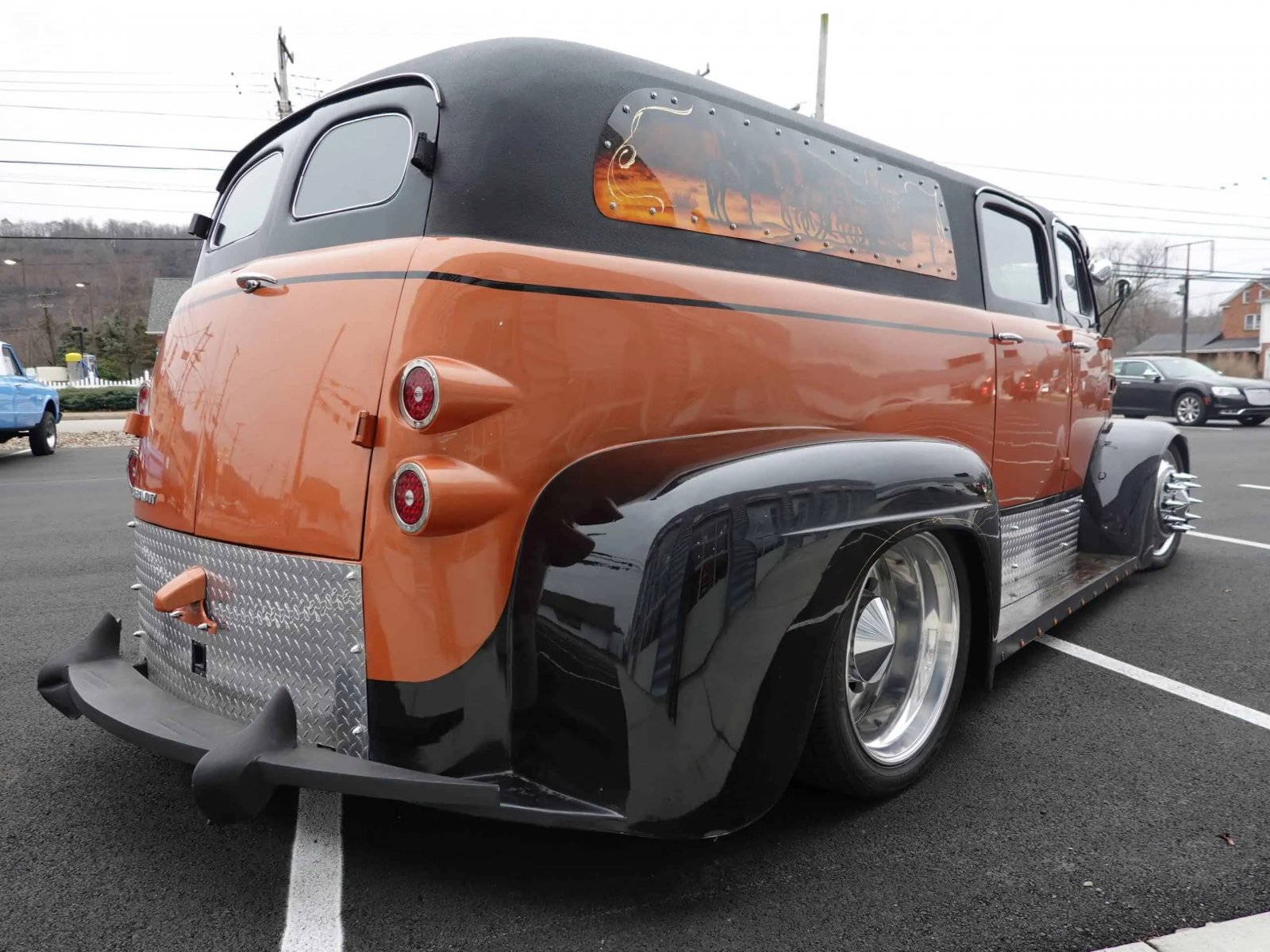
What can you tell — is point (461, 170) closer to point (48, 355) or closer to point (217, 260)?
point (217, 260)

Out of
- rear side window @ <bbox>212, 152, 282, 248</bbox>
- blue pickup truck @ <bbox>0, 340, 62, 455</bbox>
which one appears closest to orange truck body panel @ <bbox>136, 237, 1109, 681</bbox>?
rear side window @ <bbox>212, 152, 282, 248</bbox>

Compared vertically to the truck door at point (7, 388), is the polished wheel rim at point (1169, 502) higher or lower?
lower

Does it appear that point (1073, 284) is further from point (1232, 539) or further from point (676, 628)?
point (676, 628)

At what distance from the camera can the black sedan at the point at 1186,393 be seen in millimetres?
17328

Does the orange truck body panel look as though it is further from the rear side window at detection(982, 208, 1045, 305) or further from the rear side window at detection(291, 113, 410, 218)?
the rear side window at detection(982, 208, 1045, 305)

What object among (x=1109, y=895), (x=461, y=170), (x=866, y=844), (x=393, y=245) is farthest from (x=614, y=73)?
(x=1109, y=895)

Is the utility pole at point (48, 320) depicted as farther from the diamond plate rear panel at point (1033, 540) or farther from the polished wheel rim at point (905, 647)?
the polished wheel rim at point (905, 647)

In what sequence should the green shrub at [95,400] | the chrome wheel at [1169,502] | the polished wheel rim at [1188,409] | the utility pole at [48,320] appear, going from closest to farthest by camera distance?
the chrome wheel at [1169,502] < the polished wheel rim at [1188,409] < the green shrub at [95,400] < the utility pole at [48,320]

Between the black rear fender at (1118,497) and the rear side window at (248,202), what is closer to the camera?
the rear side window at (248,202)

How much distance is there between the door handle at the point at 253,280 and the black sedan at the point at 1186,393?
60.2 ft

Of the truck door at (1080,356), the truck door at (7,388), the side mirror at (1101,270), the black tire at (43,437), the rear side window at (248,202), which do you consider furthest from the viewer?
the black tire at (43,437)

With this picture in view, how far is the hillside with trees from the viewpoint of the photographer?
27547 millimetres

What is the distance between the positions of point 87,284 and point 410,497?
4492 cm

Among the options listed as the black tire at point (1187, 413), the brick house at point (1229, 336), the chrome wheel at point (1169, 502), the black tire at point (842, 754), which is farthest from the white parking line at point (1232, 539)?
the brick house at point (1229, 336)
